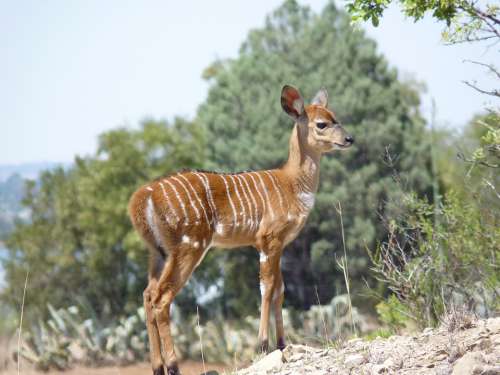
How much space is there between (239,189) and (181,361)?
15661 millimetres

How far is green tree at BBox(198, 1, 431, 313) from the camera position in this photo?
80.4 feet

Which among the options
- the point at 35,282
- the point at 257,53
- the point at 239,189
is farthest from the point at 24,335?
the point at 239,189

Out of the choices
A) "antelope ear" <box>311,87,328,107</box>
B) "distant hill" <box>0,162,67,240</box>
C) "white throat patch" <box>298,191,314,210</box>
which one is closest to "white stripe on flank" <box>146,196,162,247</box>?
"white throat patch" <box>298,191,314,210</box>

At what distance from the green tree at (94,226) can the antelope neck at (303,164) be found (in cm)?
1578

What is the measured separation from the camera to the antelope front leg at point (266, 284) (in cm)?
802

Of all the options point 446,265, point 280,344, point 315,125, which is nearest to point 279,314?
point 280,344

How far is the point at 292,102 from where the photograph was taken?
8.73 metres

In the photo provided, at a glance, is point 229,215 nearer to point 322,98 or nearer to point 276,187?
point 276,187

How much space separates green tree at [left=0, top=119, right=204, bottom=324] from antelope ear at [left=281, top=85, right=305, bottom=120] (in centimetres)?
1592

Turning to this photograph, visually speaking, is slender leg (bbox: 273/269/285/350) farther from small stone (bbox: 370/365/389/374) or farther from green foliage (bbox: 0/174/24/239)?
green foliage (bbox: 0/174/24/239)

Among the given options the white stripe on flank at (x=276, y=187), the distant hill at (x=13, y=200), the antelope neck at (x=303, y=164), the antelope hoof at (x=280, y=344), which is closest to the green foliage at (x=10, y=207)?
the distant hill at (x=13, y=200)

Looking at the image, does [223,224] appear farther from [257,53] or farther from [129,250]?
[257,53]

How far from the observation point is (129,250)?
24016 millimetres

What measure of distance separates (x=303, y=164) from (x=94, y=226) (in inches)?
685
